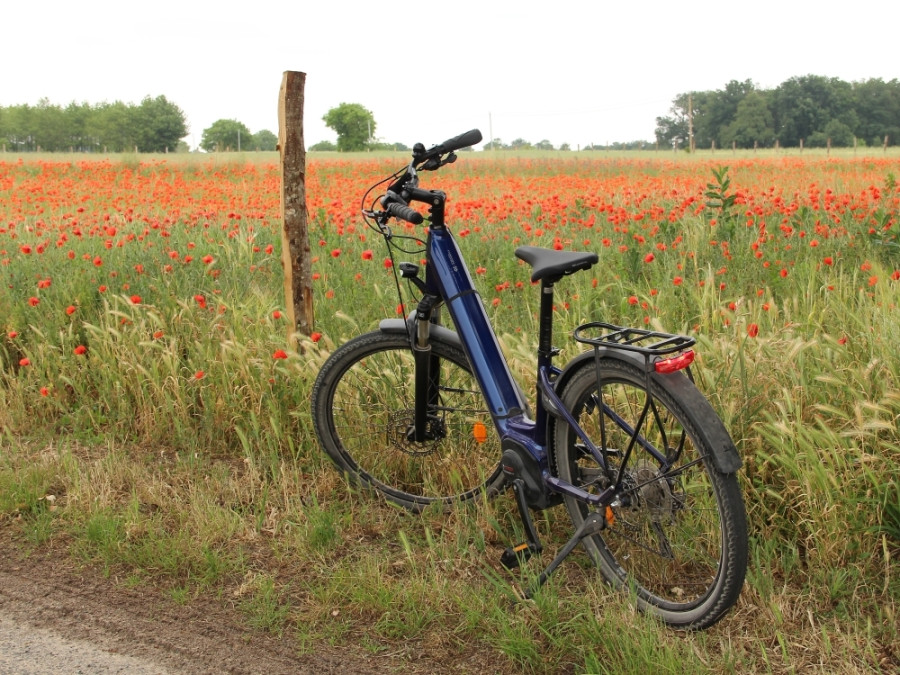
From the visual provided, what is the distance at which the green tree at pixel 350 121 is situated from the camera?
322ft

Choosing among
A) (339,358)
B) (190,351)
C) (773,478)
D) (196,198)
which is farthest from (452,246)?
(196,198)

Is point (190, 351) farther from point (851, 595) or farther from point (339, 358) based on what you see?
point (851, 595)

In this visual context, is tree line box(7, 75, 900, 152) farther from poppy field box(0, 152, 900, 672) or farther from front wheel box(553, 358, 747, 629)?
front wheel box(553, 358, 747, 629)

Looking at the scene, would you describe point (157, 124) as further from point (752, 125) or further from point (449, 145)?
point (449, 145)

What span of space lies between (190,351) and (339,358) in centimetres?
151

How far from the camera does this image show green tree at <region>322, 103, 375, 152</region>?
98062 mm

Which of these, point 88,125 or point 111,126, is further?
point 88,125

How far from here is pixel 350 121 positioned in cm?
9856

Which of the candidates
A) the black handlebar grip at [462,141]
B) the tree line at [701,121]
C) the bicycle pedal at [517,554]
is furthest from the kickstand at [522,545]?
the tree line at [701,121]

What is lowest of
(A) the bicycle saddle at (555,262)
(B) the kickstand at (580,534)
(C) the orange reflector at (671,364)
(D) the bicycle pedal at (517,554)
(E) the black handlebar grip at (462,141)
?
(D) the bicycle pedal at (517,554)

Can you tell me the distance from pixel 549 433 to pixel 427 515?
0.86 m

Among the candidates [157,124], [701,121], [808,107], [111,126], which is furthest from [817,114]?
[111,126]

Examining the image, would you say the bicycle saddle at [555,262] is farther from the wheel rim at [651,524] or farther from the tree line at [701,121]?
the tree line at [701,121]

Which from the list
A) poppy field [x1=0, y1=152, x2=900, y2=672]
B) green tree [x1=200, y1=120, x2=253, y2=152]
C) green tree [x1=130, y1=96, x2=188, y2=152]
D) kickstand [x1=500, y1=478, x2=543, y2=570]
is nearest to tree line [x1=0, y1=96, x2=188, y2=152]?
green tree [x1=130, y1=96, x2=188, y2=152]
